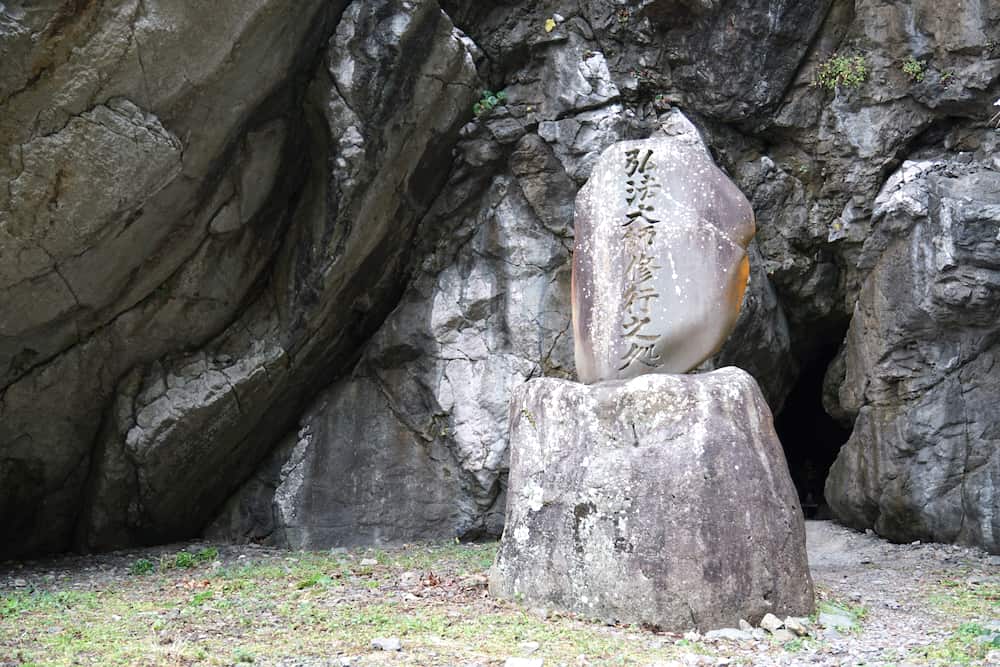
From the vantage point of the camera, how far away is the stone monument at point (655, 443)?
468 centimetres

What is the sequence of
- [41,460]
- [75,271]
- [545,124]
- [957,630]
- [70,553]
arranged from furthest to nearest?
[545,124] → [70,553] → [41,460] → [75,271] → [957,630]

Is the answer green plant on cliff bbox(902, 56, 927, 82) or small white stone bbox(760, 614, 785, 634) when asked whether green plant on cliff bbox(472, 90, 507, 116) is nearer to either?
green plant on cliff bbox(902, 56, 927, 82)

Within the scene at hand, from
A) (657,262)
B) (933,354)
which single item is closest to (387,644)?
(657,262)

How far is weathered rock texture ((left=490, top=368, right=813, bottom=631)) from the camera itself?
15.3 feet

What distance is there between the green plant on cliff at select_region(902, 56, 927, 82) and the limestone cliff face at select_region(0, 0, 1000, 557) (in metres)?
0.06

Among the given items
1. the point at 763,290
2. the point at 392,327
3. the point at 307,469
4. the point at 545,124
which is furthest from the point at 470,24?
the point at 307,469

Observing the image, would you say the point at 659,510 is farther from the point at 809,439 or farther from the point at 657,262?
the point at 809,439

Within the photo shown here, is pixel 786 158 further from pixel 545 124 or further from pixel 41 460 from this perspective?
pixel 41 460

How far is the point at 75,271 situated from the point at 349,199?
85.1 inches

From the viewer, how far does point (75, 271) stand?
21.6 ft

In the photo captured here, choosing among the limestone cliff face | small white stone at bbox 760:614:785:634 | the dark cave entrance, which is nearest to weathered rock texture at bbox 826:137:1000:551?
the limestone cliff face

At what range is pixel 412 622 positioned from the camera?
4.56 m

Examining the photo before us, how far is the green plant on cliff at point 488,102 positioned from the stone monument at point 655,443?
270cm

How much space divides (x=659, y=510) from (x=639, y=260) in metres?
1.60
